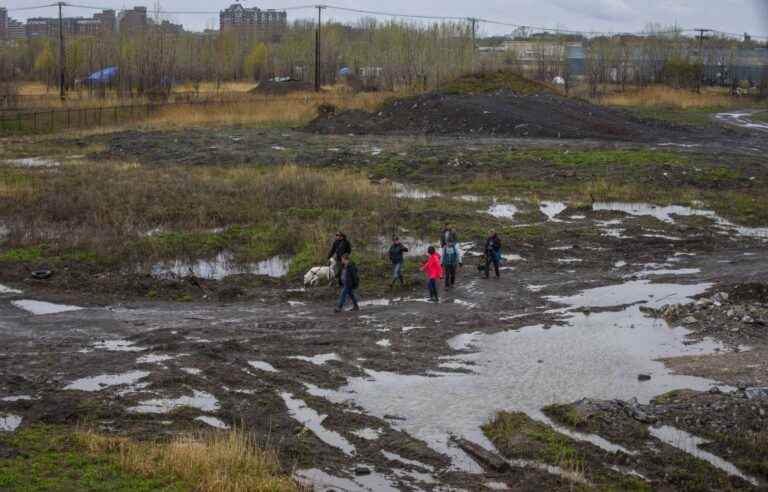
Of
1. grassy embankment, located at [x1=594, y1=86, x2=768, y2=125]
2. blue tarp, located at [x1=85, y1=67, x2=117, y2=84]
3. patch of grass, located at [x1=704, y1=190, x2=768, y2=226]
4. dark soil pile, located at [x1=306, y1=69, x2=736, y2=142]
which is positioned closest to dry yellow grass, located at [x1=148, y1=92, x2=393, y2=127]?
dark soil pile, located at [x1=306, y1=69, x2=736, y2=142]

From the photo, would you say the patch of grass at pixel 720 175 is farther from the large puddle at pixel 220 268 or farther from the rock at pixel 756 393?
the rock at pixel 756 393

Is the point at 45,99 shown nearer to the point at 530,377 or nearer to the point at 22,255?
the point at 22,255

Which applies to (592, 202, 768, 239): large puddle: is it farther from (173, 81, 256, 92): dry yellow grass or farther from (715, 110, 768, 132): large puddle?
(173, 81, 256, 92): dry yellow grass

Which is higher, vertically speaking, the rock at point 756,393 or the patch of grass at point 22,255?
the patch of grass at point 22,255

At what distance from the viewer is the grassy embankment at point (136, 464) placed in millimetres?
10430

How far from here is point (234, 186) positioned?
31.2 m

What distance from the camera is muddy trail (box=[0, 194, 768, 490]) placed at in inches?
464

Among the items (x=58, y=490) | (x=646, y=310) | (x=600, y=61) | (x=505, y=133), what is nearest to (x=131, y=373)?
(x=58, y=490)

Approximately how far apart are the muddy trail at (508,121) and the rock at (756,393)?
119 ft

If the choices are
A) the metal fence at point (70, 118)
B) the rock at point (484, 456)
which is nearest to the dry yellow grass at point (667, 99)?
the metal fence at point (70, 118)

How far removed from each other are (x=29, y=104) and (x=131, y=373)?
53.8 m

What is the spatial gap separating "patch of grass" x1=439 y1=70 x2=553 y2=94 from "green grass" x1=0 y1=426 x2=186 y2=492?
5206 centimetres

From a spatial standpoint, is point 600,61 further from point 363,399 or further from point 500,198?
point 363,399

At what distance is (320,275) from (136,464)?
10317 mm
